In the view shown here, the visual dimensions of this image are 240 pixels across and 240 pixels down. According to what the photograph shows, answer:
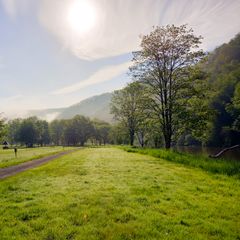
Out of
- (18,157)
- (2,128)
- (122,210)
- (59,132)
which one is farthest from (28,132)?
(122,210)

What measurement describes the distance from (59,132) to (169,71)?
15713cm

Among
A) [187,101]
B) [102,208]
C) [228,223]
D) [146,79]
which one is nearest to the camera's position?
[228,223]

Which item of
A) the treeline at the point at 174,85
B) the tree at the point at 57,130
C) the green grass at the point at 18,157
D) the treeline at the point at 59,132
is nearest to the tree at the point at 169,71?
the treeline at the point at 174,85

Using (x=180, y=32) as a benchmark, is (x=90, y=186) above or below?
below

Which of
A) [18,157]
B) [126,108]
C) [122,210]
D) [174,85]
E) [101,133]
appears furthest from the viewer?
[101,133]

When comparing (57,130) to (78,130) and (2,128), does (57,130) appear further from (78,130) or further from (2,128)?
(2,128)

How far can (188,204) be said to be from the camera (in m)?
11.3

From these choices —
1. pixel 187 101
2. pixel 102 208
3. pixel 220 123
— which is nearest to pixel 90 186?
pixel 102 208

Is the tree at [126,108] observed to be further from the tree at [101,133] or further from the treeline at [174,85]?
the tree at [101,133]

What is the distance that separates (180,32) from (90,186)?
105 ft

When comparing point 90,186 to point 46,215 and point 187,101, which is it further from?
point 187,101

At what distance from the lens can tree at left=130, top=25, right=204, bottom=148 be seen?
130ft

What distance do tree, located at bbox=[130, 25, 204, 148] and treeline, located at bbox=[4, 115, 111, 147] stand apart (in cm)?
12810

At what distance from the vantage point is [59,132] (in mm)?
189500
